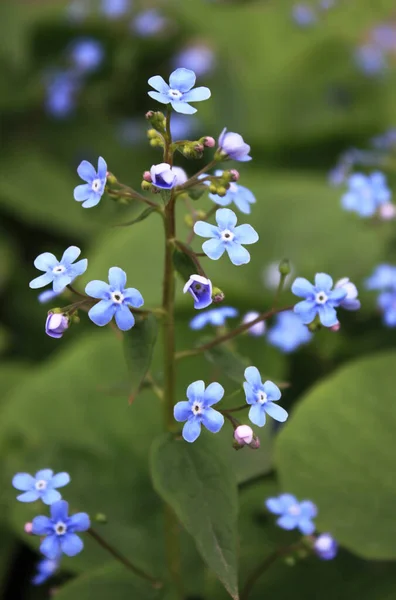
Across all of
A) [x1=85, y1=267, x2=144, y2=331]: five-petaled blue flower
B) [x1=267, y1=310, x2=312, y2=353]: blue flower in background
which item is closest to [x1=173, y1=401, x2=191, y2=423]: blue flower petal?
[x1=85, y1=267, x2=144, y2=331]: five-petaled blue flower

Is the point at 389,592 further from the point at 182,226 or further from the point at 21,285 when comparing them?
the point at 21,285

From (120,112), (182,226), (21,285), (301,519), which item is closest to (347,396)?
(301,519)

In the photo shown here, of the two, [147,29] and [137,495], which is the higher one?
[147,29]

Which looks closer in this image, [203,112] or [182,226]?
[182,226]

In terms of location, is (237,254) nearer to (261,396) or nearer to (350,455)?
(261,396)

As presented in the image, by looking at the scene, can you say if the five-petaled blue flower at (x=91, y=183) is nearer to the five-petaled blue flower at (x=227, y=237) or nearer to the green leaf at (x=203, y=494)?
the five-petaled blue flower at (x=227, y=237)

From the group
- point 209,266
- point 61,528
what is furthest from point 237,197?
point 209,266

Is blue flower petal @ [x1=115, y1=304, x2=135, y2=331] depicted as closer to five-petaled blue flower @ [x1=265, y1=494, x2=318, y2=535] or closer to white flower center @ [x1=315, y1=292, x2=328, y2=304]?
white flower center @ [x1=315, y1=292, x2=328, y2=304]
